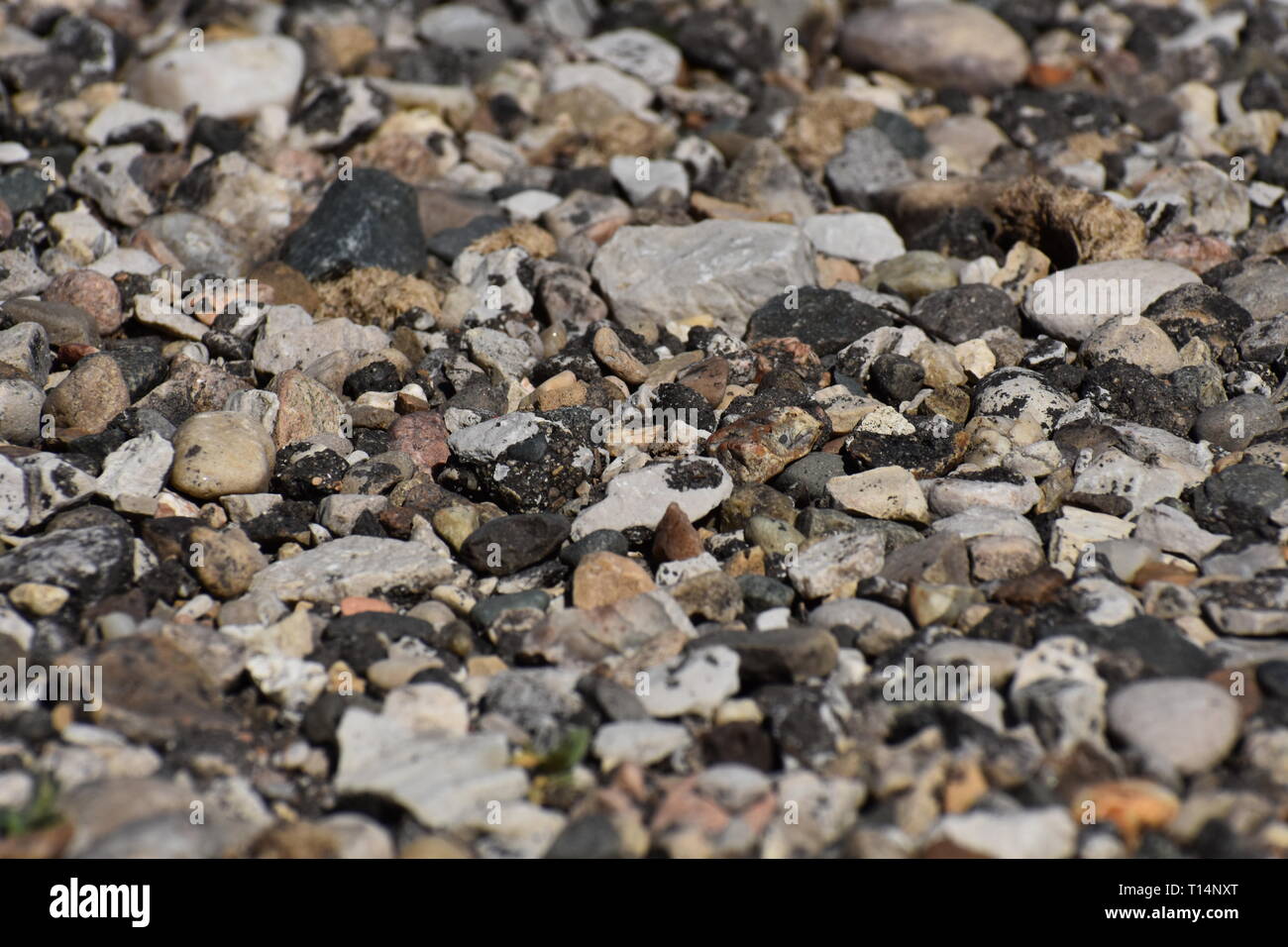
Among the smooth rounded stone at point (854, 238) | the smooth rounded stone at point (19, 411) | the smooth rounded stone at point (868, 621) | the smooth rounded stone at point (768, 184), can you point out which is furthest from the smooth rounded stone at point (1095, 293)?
the smooth rounded stone at point (19, 411)

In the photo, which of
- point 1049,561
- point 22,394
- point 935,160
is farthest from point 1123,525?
point 22,394

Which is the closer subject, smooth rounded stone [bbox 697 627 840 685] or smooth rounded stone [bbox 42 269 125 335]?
smooth rounded stone [bbox 697 627 840 685]

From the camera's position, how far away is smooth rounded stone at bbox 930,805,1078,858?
348 centimetres

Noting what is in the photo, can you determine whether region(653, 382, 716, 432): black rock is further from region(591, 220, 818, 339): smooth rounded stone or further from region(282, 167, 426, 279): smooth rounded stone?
region(282, 167, 426, 279): smooth rounded stone

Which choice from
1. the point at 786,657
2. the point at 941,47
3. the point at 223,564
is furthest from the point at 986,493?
the point at 941,47

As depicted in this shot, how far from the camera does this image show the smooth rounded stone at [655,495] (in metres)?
5.17

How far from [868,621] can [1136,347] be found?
9.05 ft

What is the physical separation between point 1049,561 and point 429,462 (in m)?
2.92

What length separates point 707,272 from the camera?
693 centimetres

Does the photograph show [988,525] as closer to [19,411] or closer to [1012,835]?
[1012,835]

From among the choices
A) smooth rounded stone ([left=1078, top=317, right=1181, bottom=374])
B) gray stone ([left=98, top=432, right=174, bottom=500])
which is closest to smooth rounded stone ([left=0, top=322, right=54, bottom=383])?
gray stone ([left=98, top=432, right=174, bottom=500])

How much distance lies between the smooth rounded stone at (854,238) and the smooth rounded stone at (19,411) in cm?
468

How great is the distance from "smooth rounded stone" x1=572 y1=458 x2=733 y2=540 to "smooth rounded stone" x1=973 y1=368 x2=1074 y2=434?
151 cm

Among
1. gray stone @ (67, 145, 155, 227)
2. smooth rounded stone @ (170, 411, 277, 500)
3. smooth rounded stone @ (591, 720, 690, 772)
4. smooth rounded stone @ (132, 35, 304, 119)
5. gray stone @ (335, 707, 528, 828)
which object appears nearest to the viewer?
gray stone @ (335, 707, 528, 828)
